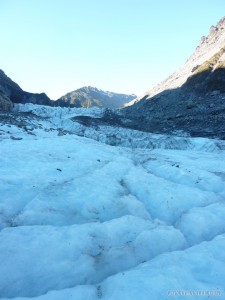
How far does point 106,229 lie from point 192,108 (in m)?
42.4

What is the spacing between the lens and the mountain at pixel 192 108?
125 ft

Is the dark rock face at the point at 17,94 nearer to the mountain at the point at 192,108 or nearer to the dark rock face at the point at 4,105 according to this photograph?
the dark rock face at the point at 4,105

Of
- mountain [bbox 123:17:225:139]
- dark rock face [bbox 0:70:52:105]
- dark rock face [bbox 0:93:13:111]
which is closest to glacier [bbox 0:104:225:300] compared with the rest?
mountain [bbox 123:17:225:139]

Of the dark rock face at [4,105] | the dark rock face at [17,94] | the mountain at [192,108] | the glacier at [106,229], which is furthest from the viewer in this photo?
the dark rock face at [17,94]

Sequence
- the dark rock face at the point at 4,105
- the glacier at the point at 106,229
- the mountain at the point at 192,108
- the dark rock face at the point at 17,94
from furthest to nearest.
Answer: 1. the dark rock face at the point at 17,94
2. the dark rock face at the point at 4,105
3. the mountain at the point at 192,108
4. the glacier at the point at 106,229

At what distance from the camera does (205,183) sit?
15.0 metres

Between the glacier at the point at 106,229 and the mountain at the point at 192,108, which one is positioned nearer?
the glacier at the point at 106,229

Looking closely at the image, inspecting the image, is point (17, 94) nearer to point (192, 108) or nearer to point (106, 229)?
point (192, 108)

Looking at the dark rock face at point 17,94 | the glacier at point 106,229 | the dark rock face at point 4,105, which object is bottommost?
the glacier at point 106,229

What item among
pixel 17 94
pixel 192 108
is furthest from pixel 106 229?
pixel 17 94

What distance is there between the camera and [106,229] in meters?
9.65

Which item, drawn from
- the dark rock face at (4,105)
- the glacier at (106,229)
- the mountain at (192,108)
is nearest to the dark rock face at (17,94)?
the dark rock face at (4,105)

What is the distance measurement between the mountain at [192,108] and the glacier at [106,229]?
63.0 feet

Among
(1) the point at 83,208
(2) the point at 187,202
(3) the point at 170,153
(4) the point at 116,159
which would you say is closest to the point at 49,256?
(1) the point at 83,208
